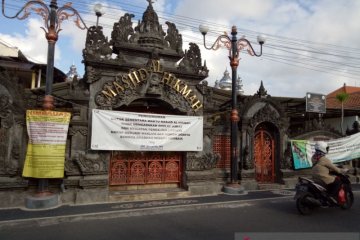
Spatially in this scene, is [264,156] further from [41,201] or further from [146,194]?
[41,201]

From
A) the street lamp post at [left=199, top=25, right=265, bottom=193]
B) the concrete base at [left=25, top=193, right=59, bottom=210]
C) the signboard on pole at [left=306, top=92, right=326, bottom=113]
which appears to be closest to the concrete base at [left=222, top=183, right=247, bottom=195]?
the street lamp post at [left=199, top=25, right=265, bottom=193]

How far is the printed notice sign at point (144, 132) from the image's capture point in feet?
29.0

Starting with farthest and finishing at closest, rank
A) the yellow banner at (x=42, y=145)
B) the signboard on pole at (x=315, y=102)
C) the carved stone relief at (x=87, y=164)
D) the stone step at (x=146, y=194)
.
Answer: the signboard on pole at (x=315, y=102) → the stone step at (x=146, y=194) → the carved stone relief at (x=87, y=164) → the yellow banner at (x=42, y=145)

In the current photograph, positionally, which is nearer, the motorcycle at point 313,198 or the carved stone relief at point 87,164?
the motorcycle at point 313,198

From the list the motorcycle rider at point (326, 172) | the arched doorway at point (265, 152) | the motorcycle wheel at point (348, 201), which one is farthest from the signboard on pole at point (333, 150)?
the motorcycle rider at point (326, 172)

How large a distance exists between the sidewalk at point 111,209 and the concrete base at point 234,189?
308 mm

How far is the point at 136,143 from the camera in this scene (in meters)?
9.21

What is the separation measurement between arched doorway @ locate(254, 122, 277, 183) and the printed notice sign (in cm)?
284

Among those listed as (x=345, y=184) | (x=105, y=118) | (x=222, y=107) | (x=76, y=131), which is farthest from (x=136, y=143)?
(x=345, y=184)

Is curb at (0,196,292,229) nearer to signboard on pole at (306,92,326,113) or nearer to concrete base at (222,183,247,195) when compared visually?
concrete base at (222,183,247,195)

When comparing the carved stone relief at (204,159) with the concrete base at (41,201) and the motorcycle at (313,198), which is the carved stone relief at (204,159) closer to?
the motorcycle at (313,198)

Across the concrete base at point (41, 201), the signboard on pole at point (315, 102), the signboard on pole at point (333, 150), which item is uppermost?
the signboard on pole at point (315, 102)

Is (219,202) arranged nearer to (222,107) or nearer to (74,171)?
(74,171)

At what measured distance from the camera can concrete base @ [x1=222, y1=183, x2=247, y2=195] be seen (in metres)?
10.2
